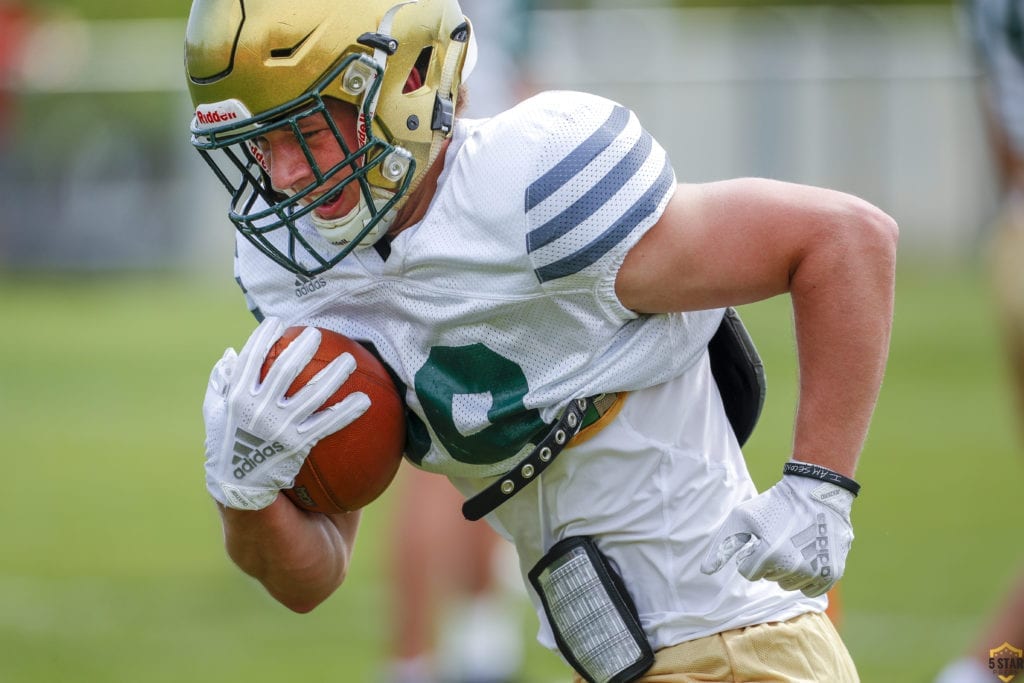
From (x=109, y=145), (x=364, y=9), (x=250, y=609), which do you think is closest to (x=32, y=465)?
(x=250, y=609)

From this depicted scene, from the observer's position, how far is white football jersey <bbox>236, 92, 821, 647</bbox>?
221 centimetres

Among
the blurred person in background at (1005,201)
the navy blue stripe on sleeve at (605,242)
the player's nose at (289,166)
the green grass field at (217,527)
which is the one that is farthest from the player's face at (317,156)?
the green grass field at (217,527)

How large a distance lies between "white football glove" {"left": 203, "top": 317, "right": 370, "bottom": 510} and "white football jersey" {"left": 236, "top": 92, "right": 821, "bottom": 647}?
113 millimetres

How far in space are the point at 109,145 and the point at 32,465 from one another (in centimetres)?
1007

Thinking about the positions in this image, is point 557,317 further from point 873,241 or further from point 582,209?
point 873,241

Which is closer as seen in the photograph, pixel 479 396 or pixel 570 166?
pixel 570 166

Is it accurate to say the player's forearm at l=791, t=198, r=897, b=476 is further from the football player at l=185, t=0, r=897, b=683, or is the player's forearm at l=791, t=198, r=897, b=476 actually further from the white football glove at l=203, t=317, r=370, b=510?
the white football glove at l=203, t=317, r=370, b=510

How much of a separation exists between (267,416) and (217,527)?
4.50 metres

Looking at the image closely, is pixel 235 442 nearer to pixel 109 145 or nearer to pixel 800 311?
pixel 800 311

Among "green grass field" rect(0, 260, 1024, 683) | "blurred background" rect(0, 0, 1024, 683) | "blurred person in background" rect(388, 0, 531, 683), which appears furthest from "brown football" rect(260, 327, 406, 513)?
"green grass field" rect(0, 260, 1024, 683)

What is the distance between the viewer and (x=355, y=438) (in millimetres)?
2393

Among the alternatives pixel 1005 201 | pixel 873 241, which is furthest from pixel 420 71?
pixel 1005 201

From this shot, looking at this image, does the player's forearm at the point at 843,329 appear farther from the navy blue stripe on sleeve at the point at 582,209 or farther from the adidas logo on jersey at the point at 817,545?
the navy blue stripe on sleeve at the point at 582,209

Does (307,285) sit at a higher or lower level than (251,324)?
higher
